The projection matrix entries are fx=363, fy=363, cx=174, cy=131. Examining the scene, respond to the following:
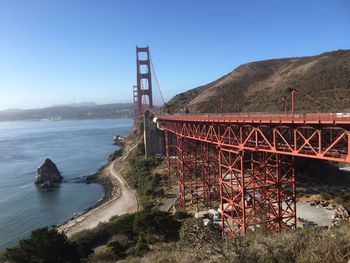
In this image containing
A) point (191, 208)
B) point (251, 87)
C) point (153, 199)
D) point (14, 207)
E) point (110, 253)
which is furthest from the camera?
point (251, 87)

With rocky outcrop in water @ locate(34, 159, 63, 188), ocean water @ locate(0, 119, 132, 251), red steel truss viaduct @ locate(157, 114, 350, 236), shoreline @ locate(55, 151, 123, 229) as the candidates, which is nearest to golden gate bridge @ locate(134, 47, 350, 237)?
red steel truss viaduct @ locate(157, 114, 350, 236)

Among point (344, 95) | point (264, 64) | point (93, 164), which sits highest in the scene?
point (264, 64)

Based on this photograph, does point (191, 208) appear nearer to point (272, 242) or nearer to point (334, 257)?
point (272, 242)

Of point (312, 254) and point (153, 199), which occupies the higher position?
point (312, 254)

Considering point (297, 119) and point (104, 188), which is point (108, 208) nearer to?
point (104, 188)

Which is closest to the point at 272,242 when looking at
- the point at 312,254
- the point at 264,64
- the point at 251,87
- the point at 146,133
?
the point at 312,254

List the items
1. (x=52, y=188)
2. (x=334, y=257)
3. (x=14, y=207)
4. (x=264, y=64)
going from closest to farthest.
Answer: (x=334, y=257) → (x=14, y=207) → (x=52, y=188) → (x=264, y=64)

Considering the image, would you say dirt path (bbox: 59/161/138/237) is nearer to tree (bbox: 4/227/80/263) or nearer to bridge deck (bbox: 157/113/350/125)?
tree (bbox: 4/227/80/263)
